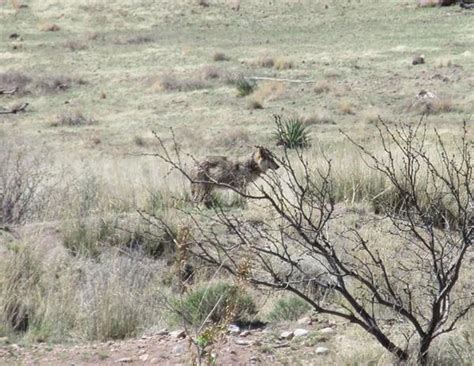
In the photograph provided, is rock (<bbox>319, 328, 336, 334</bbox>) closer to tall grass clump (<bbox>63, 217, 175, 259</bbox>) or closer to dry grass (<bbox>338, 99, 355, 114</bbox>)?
tall grass clump (<bbox>63, 217, 175, 259</bbox>)

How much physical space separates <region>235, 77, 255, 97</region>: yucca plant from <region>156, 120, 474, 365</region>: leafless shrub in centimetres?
1718

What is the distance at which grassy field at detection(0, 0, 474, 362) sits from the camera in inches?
331

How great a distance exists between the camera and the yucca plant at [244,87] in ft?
93.1

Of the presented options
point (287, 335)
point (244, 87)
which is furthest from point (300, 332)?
point (244, 87)

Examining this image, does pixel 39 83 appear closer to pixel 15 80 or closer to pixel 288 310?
pixel 15 80

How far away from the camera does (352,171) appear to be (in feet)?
37.0

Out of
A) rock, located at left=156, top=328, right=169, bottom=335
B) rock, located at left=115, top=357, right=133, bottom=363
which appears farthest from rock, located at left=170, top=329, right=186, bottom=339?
rock, located at left=115, top=357, right=133, bottom=363

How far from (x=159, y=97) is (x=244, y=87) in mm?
2972

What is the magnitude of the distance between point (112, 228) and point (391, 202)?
3210 mm

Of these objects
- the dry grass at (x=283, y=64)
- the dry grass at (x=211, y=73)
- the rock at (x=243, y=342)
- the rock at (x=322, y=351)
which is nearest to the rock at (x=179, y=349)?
the rock at (x=243, y=342)

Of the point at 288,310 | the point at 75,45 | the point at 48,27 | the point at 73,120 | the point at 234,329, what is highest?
the point at 234,329

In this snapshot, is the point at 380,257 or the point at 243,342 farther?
the point at 380,257

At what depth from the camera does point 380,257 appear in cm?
768

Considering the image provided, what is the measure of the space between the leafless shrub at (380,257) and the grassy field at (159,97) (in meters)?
0.43
